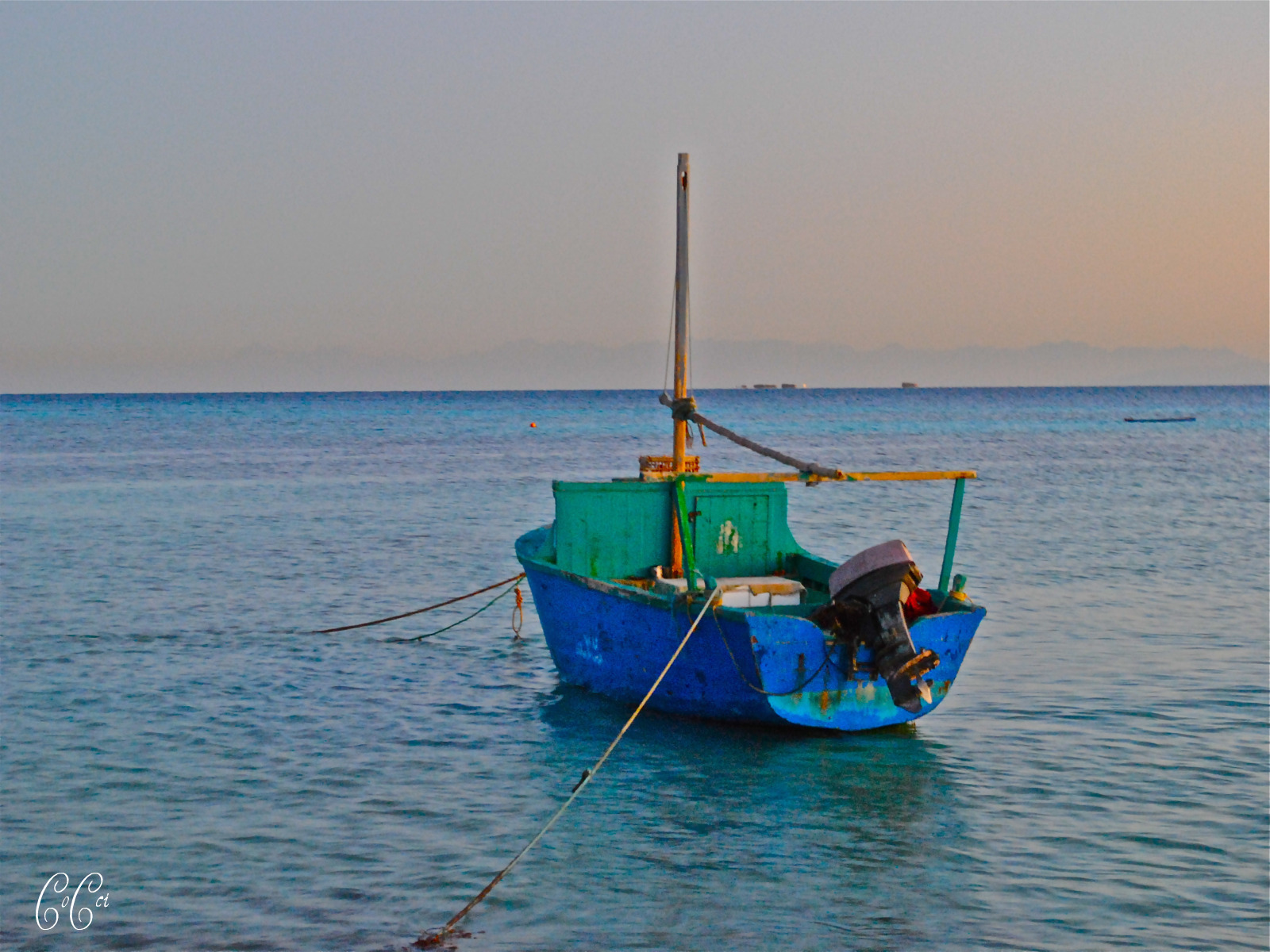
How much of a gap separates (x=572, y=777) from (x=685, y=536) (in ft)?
9.01

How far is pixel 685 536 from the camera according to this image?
13164 mm

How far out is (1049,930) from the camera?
27.6ft

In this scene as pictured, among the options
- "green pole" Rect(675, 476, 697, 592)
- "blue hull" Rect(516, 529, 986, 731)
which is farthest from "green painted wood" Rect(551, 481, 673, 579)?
"blue hull" Rect(516, 529, 986, 731)

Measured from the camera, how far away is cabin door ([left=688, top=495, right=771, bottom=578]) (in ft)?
47.2

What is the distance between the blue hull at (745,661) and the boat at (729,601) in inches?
0.6

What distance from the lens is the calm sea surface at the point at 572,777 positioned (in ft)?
28.4

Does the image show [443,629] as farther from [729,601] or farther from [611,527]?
[729,601]

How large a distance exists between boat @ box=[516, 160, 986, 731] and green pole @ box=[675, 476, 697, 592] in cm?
3

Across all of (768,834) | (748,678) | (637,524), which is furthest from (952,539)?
(768,834)

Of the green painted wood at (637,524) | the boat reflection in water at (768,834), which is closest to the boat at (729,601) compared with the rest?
the green painted wood at (637,524)

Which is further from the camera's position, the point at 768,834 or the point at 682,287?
the point at 682,287

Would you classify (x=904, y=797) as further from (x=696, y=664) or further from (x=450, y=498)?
(x=450, y=498)

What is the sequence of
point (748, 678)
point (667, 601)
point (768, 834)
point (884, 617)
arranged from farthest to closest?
point (667, 601), point (748, 678), point (884, 617), point (768, 834)

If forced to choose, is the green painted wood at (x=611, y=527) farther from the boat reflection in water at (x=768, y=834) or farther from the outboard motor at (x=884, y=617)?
the outboard motor at (x=884, y=617)
